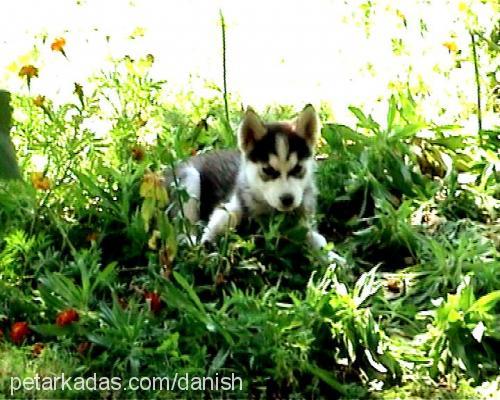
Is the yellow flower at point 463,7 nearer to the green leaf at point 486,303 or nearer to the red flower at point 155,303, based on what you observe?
the green leaf at point 486,303

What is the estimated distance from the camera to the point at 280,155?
5.43 meters

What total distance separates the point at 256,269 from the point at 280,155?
774mm

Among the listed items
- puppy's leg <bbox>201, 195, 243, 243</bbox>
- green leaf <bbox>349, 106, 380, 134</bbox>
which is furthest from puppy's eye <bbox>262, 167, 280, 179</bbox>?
green leaf <bbox>349, 106, 380, 134</bbox>

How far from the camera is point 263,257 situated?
5105mm

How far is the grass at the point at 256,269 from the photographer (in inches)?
167

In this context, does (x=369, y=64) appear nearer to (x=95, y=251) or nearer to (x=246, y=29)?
(x=246, y=29)

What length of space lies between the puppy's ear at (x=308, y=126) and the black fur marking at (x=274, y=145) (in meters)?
0.04

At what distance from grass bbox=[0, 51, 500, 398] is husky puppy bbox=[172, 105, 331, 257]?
0.15 m

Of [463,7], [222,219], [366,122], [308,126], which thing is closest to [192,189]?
[222,219]

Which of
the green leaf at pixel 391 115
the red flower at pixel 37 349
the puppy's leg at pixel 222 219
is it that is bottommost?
the red flower at pixel 37 349

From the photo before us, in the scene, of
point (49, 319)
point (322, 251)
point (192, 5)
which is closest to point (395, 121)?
point (322, 251)

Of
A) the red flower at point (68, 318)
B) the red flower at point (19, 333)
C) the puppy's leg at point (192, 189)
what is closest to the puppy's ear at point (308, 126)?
the puppy's leg at point (192, 189)

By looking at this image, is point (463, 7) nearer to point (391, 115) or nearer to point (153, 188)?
point (391, 115)

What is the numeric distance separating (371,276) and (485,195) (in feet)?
4.35
